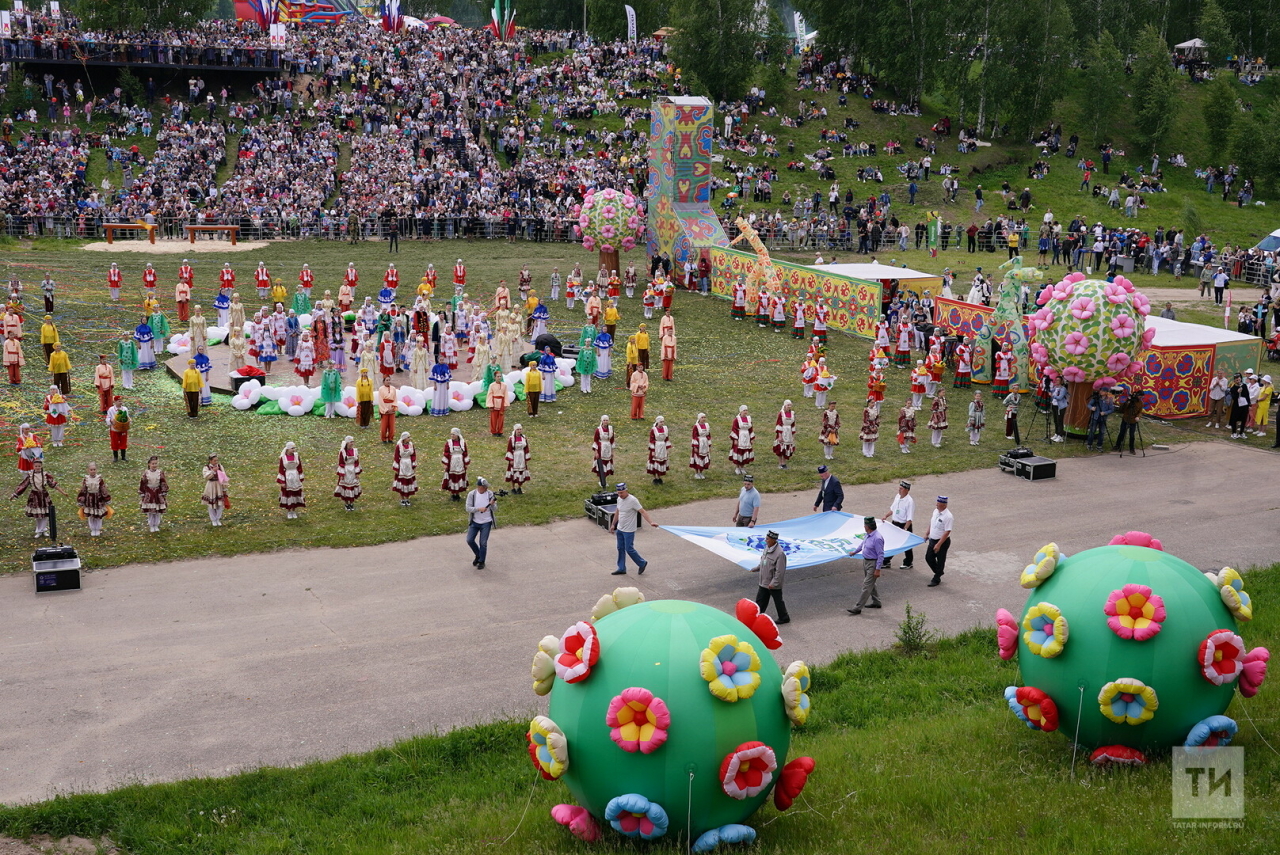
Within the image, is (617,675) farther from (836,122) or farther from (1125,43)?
(1125,43)

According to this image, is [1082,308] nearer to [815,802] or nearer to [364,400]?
[364,400]

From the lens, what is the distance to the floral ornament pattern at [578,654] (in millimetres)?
9297

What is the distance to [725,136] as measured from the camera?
204ft

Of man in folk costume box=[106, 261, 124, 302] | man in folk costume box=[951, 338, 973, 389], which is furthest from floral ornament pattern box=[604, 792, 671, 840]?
man in folk costume box=[106, 261, 124, 302]

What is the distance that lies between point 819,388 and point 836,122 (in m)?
39.9

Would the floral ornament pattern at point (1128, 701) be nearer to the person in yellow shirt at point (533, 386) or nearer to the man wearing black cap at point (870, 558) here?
the man wearing black cap at point (870, 558)

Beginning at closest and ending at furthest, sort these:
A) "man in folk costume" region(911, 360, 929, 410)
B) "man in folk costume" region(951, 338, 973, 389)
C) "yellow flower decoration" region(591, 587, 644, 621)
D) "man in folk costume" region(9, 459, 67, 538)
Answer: "yellow flower decoration" region(591, 587, 644, 621) → "man in folk costume" region(9, 459, 67, 538) → "man in folk costume" region(911, 360, 929, 410) → "man in folk costume" region(951, 338, 973, 389)

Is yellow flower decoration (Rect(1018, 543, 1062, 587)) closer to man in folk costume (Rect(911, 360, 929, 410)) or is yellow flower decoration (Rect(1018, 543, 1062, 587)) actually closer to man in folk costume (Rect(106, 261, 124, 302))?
man in folk costume (Rect(911, 360, 929, 410))

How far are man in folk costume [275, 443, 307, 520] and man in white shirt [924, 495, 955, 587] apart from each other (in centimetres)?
999

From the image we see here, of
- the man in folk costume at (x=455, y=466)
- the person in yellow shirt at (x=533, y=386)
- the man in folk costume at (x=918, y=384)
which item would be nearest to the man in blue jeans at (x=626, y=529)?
the man in folk costume at (x=455, y=466)

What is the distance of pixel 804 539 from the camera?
58.3ft

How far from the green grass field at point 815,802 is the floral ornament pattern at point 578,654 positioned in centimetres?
144

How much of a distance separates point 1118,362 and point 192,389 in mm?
19329

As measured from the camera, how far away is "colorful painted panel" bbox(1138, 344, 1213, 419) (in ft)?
93.9
